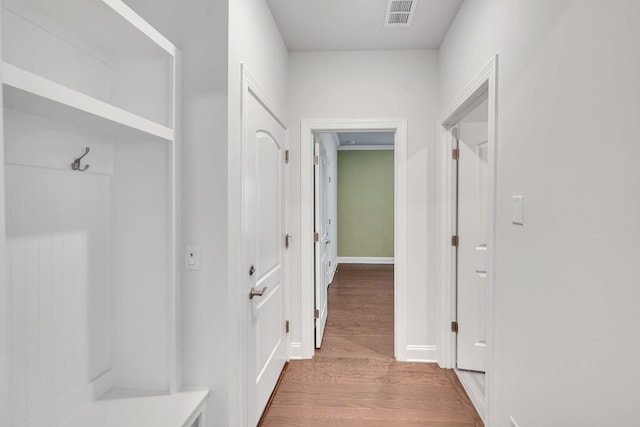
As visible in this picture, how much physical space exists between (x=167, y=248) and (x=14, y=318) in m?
0.52

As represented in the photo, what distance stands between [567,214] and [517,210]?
33 centimetres

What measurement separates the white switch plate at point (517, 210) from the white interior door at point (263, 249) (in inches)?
48.1

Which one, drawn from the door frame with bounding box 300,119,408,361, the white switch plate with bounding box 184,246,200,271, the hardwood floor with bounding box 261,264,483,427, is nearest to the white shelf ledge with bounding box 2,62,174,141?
the white switch plate with bounding box 184,246,200,271

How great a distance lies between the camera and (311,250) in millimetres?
2877

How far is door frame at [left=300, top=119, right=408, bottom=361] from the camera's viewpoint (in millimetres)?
2771

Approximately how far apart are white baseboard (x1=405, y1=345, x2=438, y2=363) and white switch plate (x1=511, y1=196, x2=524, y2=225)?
1.64 metres

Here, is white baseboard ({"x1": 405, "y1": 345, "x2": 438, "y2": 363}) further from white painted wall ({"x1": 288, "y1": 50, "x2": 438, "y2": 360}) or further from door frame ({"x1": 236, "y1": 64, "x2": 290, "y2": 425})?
door frame ({"x1": 236, "y1": 64, "x2": 290, "y2": 425})

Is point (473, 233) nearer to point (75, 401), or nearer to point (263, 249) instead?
point (263, 249)

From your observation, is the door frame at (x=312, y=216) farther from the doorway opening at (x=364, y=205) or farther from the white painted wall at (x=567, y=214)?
the doorway opening at (x=364, y=205)

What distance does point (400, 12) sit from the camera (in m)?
2.24

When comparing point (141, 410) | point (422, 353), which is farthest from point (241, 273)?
point (422, 353)

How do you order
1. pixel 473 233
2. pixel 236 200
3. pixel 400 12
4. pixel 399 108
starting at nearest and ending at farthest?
1. pixel 236 200
2. pixel 400 12
3. pixel 473 233
4. pixel 399 108

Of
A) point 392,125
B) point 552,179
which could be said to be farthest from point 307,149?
point 552,179

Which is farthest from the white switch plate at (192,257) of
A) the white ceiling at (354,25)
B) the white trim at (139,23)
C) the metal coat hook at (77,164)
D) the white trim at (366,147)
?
the white trim at (366,147)
